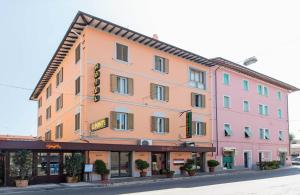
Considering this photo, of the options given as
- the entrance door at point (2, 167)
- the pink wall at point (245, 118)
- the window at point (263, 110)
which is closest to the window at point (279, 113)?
the pink wall at point (245, 118)

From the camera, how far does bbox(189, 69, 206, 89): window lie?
33.5 meters

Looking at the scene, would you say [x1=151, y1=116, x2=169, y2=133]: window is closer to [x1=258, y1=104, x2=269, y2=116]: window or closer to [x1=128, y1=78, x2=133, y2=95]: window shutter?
[x1=128, y1=78, x2=133, y2=95]: window shutter

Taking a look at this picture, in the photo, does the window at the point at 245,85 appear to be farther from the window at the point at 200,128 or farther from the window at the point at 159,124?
the window at the point at 159,124

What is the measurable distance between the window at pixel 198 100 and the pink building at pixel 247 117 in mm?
1952

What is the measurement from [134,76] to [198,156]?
10.2m

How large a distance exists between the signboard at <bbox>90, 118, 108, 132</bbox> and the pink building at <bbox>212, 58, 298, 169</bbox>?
14767 mm

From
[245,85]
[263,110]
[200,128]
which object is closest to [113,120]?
[200,128]

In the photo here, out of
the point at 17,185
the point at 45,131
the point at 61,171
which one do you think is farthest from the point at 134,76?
the point at 45,131

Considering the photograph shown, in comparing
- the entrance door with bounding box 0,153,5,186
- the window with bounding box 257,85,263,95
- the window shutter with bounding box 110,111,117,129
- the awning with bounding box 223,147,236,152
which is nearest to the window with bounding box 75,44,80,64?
the window shutter with bounding box 110,111,117,129

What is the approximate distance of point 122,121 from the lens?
26.8 metres

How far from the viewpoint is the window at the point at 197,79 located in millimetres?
33500

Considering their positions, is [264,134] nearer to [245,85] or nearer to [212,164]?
[245,85]

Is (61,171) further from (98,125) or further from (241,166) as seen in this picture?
(241,166)

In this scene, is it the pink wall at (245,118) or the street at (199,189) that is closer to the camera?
the street at (199,189)
